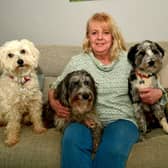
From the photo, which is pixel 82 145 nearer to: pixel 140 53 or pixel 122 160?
pixel 122 160

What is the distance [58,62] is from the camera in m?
3.17

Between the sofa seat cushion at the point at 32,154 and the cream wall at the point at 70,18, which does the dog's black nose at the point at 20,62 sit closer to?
the sofa seat cushion at the point at 32,154

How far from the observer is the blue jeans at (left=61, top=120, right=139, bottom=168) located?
82.7 inches

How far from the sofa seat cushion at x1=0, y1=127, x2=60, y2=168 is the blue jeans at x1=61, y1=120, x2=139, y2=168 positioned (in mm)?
159

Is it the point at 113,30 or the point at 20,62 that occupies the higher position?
the point at 113,30

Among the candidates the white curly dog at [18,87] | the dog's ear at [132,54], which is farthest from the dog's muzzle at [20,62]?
the dog's ear at [132,54]

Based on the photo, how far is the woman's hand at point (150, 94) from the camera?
96.8 inches

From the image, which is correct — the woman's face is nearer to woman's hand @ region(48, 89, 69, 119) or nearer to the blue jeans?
woman's hand @ region(48, 89, 69, 119)

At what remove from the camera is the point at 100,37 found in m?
2.50

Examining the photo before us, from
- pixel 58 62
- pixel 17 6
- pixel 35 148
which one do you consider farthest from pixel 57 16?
pixel 35 148

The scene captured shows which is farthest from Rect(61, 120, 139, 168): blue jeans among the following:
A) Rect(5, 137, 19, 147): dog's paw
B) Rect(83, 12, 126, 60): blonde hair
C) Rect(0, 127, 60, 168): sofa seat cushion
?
Rect(83, 12, 126, 60): blonde hair

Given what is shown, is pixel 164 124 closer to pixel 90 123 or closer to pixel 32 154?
pixel 90 123

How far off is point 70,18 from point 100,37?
1.24 meters

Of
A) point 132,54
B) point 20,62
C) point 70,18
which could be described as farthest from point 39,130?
point 70,18
